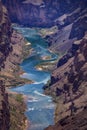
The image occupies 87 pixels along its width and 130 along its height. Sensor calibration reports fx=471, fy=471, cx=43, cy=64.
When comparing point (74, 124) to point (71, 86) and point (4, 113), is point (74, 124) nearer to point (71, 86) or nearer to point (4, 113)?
point (4, 113)

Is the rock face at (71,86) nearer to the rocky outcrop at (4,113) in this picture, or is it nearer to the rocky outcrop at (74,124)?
the rocky outcrop at (4,113)

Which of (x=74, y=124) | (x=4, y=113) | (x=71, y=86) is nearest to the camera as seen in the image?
(x=74, y=124)

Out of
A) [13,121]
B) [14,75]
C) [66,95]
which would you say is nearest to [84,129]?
[13,121]

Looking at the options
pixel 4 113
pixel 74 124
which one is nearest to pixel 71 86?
pixel 4 113

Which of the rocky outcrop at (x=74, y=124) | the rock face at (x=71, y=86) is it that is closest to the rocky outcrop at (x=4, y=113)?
the rock face at (x=71, y=86)

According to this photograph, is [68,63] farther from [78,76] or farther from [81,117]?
[81,117]

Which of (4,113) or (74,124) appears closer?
(74,124)

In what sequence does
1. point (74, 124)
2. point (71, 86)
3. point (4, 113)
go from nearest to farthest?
point (74, 124)
point (4, 113)
point (71, 86)

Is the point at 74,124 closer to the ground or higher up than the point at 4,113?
higher up
